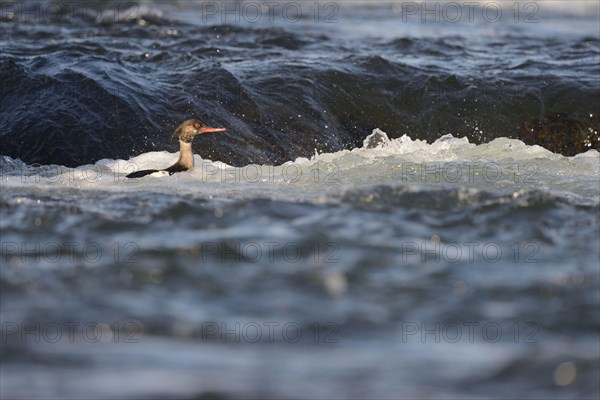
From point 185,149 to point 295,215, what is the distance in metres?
2.37

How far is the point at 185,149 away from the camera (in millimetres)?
9688

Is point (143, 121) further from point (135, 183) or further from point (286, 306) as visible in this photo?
point (286, 306)

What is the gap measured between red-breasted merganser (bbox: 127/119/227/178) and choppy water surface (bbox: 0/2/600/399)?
20 cm

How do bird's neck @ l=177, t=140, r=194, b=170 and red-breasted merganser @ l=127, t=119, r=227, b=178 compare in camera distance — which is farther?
bird's neck @ l=177, t=140, r=194, b=170

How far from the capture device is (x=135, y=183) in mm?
8828

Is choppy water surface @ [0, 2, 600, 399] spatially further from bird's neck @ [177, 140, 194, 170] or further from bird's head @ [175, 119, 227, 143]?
bird's head @ [175, 119, 227, 143]

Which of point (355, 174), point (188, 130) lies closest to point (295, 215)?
point (355, 174)

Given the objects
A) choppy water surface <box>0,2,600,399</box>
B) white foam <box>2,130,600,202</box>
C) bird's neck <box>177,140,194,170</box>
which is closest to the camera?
choppy water surface <box>0,2,600,399</box>

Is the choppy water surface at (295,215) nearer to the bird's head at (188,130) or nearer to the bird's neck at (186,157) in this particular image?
the bird's neck at (186,157)

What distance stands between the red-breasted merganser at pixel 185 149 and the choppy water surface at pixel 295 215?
0.65 feet

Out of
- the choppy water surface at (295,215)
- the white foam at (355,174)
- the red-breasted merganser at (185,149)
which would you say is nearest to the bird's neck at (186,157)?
the red-breasted merganser at (185,149)

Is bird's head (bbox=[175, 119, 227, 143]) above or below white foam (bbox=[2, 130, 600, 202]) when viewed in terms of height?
above

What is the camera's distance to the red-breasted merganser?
30.4 feet

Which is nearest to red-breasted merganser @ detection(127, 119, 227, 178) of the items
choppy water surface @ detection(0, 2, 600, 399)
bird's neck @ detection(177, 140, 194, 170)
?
bird's neck @ detection(177, 140, 194, 170)
